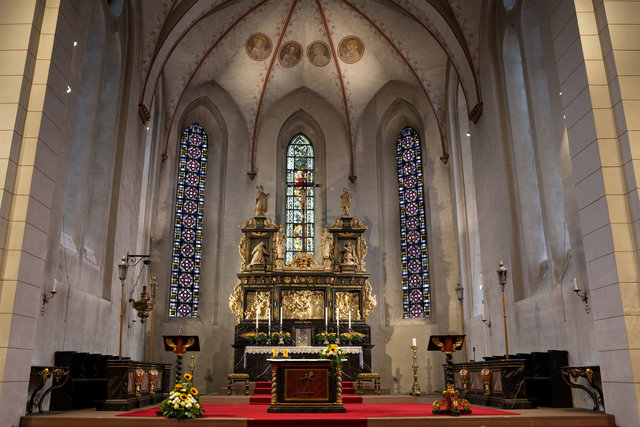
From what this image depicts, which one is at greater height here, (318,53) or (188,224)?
(318,53)

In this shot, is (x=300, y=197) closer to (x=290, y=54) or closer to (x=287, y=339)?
(x=290, y=54)

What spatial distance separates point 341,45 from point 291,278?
8863 millimetres

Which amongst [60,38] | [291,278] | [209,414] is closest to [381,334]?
[291,278]

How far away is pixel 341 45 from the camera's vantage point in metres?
20.9

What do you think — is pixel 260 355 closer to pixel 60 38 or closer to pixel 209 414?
pixel 209 414

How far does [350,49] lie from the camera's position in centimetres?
2091

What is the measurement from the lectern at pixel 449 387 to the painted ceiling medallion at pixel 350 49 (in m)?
12.2

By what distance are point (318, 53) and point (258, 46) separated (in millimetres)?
2230

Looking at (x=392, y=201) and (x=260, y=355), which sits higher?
(x=392, y=201)

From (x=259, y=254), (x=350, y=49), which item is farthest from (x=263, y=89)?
(x=259, y=254)

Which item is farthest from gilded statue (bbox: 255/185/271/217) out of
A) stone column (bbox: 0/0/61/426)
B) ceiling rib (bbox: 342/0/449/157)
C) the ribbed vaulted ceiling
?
stone column (bbox: 0/0/61/426)

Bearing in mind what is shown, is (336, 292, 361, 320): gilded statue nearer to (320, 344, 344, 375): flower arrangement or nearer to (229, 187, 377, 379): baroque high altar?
(229, 187, 377, 379): baroque high altar

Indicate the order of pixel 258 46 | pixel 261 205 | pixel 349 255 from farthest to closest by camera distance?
1. pixel 258 46
2. pixel 261 205
3. pixel 349 255

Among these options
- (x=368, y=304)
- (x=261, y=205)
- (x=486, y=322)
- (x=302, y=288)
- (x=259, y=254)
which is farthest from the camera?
(x=261, y=205)
